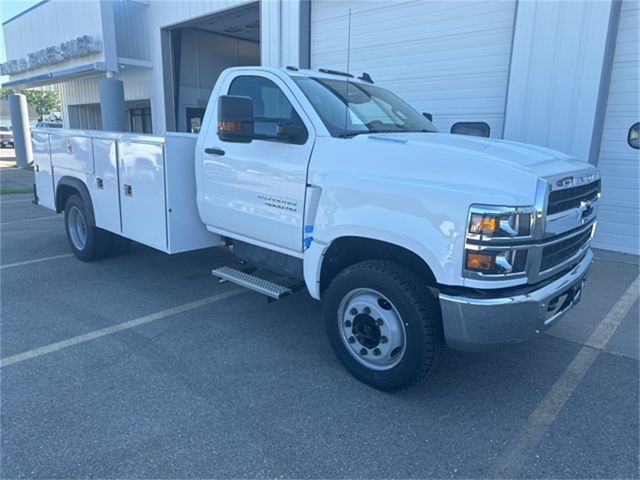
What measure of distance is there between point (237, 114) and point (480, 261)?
2064 mm

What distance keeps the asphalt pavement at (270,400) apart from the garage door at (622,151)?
2546 mm

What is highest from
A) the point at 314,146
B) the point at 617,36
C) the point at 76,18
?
the point at 76,18

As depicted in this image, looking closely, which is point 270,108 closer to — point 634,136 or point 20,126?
point 634,136

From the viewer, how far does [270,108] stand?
4195mm

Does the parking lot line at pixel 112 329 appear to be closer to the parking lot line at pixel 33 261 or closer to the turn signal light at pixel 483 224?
the parking lot line at pixel 33 261

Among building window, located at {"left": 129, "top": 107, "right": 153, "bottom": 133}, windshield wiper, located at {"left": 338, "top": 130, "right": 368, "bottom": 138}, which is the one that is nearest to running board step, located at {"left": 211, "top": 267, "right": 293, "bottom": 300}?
windshield wiper, located at {"left": 338, "top": 130, "right": 368, "bottom": 138}

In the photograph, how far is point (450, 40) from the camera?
26.7 feet

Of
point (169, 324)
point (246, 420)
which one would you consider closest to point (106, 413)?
point (246, 420)

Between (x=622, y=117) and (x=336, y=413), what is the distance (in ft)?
21.7

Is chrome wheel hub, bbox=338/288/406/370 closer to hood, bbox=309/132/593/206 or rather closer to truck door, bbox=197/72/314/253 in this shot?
truck door, bbox=197/72/314/253

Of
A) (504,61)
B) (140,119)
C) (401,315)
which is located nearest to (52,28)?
(140,119)

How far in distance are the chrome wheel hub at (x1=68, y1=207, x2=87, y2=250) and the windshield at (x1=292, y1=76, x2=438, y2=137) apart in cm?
414

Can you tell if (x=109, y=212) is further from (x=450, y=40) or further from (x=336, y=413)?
(x=450, y=40)

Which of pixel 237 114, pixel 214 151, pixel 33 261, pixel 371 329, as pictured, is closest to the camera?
pixel 371 329
